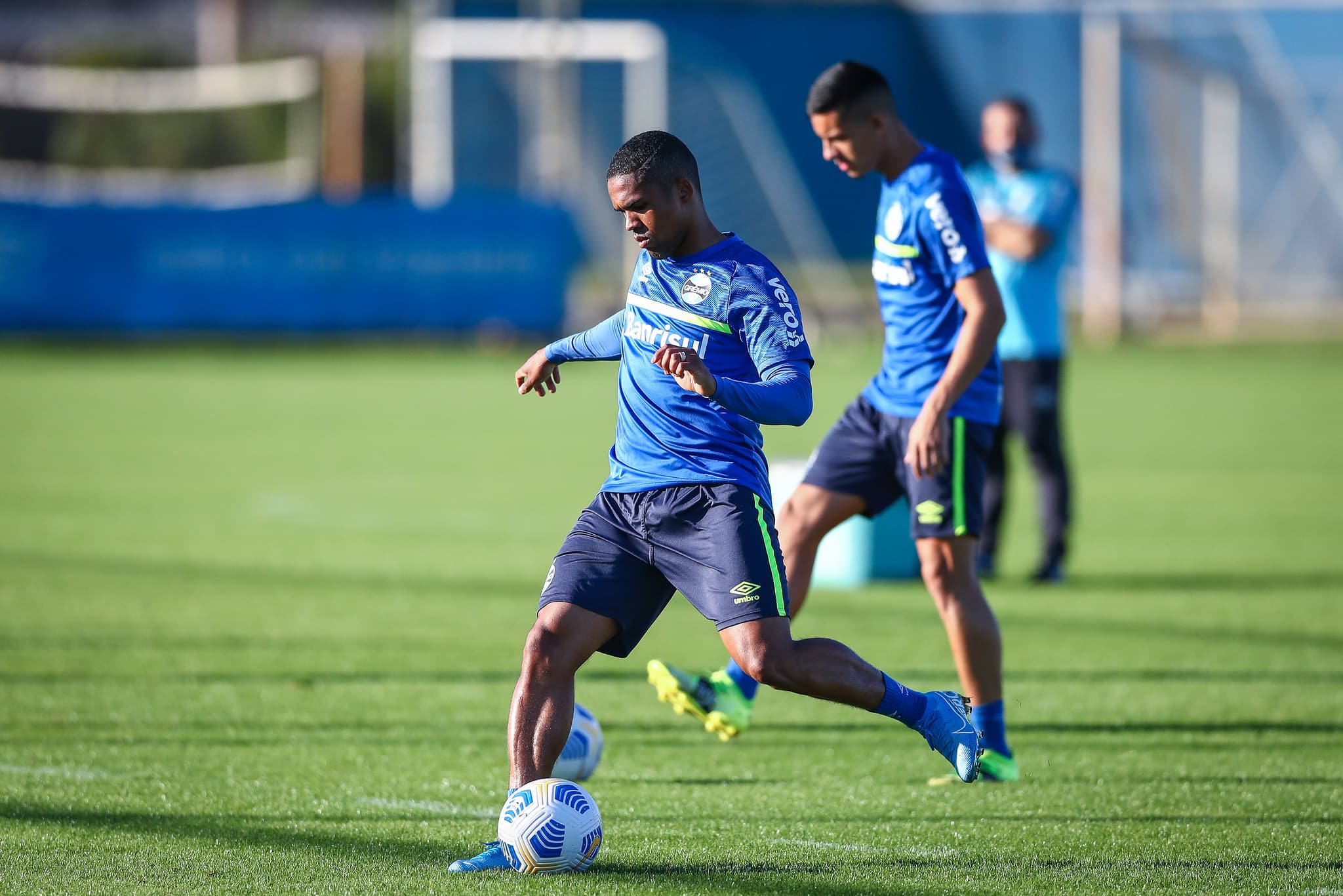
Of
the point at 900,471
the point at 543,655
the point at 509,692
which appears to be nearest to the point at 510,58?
the point at 509,692

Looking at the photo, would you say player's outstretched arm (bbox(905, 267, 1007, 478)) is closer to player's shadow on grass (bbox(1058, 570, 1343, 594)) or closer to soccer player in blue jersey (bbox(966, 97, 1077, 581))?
soccer player in blue jersey (bbox(966, 97, 1077, 581))

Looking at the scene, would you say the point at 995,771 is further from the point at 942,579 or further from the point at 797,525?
the point at 797,525

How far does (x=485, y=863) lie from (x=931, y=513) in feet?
6.73

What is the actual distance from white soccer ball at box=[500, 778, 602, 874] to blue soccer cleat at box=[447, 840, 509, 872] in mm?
24

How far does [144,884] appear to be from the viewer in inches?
174

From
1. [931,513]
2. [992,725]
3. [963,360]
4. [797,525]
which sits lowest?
[992,725]

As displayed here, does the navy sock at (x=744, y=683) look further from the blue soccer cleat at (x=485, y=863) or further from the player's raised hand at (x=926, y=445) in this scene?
the blue soccer cleat at (x=485, y=863)

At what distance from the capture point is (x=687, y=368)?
172 inches

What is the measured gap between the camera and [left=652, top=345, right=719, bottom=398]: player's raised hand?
4363 mm

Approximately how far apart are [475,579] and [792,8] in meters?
34.6

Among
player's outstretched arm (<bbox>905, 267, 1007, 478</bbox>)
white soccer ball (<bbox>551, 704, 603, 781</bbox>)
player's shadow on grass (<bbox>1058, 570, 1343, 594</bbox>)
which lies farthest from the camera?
player's shadow on grass (<bbox>1058, 570, 1343, 594</bbox>)

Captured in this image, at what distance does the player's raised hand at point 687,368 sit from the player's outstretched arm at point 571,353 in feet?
2.57

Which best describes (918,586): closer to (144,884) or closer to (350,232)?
(144,884)

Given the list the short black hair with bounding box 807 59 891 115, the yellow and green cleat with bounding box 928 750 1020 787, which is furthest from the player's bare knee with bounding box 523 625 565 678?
the short black hair with bounding box 807 59 891 115
